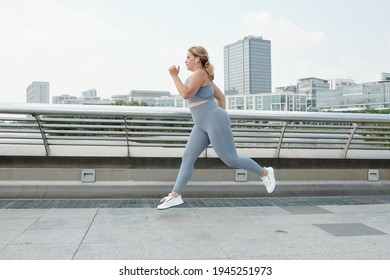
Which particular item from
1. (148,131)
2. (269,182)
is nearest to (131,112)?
(148,131)

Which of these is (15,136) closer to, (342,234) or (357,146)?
(342,234)

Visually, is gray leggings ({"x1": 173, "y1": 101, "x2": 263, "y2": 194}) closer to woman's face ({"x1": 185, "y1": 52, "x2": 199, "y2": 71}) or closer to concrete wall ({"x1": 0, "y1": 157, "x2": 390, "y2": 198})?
woman's face ({"x1": 185, "y1": 52, "x2": 199, "y2": 71})

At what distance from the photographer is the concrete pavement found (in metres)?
3.59

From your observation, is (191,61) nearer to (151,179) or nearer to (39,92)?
(151,179)

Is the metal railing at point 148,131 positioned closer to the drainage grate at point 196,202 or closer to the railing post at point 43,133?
the railing post at point 43,133

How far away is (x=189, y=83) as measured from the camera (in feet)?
15.5

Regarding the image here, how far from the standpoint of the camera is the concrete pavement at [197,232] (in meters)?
3.59

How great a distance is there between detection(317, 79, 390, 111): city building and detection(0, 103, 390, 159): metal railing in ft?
483

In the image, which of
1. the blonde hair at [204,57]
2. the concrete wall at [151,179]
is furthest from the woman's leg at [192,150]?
the concrete wall at [151,179]

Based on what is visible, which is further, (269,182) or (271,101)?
(271,101)

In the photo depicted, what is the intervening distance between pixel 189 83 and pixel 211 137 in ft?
2.20

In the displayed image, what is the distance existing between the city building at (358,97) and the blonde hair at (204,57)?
491ft

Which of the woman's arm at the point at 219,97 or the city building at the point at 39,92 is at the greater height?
the city building at the point at 39,92

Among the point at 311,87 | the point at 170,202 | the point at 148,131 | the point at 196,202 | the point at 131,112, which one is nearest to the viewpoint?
the point at 170,202
